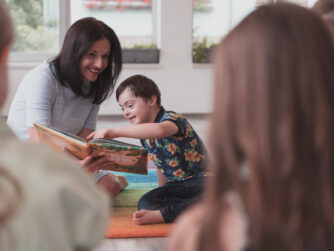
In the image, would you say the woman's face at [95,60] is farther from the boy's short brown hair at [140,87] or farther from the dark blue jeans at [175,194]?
the dark blue jeans at [175,194]

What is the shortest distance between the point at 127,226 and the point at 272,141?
152 cm

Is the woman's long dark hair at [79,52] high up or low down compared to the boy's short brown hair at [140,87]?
up

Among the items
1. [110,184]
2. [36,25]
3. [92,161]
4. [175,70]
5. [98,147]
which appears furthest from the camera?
[175,70]

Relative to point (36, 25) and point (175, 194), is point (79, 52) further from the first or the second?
point (36, 25)

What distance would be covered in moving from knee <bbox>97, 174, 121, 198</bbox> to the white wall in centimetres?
210

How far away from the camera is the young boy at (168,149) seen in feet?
7.68

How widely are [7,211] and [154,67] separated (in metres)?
4.17

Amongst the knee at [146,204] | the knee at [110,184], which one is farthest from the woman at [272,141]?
the knee at [110,184]

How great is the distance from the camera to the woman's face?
235cm

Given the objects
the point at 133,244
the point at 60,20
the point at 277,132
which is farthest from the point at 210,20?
the point at 277,132

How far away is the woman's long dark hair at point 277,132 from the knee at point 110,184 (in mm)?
1940

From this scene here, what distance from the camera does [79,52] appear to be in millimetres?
2305

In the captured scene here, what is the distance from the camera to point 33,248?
741 millimetres

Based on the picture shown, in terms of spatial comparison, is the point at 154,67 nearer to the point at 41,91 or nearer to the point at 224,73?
the point at 41,91
